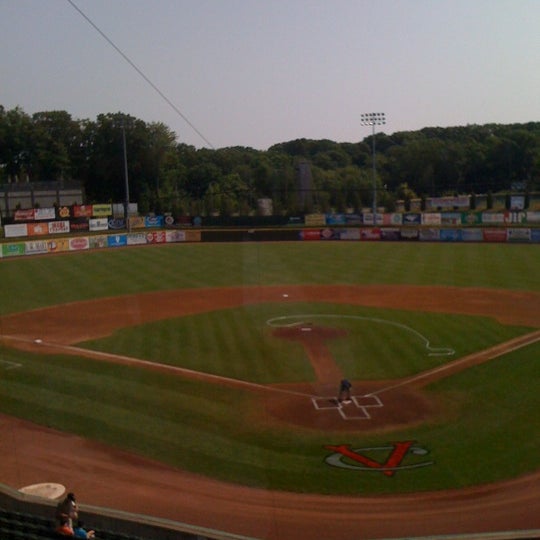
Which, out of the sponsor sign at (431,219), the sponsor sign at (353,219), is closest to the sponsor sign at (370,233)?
the sponsor sign at (431,219)

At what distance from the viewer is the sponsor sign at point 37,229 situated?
5856cm

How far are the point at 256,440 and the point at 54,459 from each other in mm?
4119

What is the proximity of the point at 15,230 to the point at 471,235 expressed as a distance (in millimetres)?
35680

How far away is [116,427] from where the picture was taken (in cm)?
1606

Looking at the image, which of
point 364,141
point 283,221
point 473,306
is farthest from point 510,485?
point 364,141

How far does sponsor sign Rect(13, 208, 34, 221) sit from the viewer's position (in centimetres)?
5956

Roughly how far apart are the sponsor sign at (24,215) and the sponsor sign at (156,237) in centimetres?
977

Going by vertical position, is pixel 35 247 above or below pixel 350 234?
above

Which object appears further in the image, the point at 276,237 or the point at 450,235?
the point at 276,237

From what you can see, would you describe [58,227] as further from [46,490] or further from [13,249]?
[46,490]

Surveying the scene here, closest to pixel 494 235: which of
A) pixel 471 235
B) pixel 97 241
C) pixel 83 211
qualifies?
pixel 471 235

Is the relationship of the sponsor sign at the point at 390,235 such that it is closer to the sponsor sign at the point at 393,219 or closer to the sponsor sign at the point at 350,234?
the sponsor sign at the point at 350,234

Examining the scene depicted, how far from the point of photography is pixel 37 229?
5934 cm

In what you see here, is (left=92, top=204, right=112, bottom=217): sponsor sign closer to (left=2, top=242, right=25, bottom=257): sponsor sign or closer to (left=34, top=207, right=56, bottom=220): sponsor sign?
(left=34, top=207, right=56, bottom=220): sponsor sign
